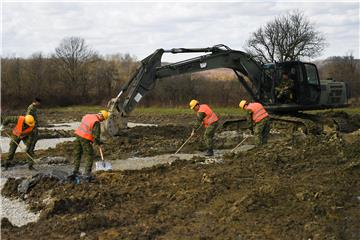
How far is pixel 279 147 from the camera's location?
40.3ft

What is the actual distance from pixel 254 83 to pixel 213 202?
9.05 metres

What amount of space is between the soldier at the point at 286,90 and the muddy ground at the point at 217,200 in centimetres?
370

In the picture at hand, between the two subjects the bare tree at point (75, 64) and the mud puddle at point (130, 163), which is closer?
the mud puddle at point (130, 163)

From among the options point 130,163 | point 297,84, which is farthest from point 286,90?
point 130,163

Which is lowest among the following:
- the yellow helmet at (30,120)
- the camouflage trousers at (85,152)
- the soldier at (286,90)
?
the camouflage trousers at (85,152)

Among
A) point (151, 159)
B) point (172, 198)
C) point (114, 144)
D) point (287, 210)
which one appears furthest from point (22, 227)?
point (114, 144)

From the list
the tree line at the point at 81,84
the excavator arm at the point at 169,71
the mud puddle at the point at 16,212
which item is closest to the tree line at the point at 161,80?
the tree line at the point at 81,84

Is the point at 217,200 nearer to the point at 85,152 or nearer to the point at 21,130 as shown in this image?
the point at 85,152

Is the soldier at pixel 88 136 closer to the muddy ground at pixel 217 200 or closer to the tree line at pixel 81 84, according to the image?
the muddy ground at pixel 217 200

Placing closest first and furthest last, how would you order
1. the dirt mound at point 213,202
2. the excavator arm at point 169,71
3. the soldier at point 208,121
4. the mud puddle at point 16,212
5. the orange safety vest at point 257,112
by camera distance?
1. the dirt mound at point 213,202
2. the mud puddle at point 16,212
3. the orange safety vest at point 257,112
4. the soldier at point 208,121
5. the excavator arm at point 169,71

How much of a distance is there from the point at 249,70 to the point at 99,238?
36.5 feet

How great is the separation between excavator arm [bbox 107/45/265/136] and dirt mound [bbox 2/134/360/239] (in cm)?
403

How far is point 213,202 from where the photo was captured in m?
7.94

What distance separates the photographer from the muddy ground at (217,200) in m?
6.57
